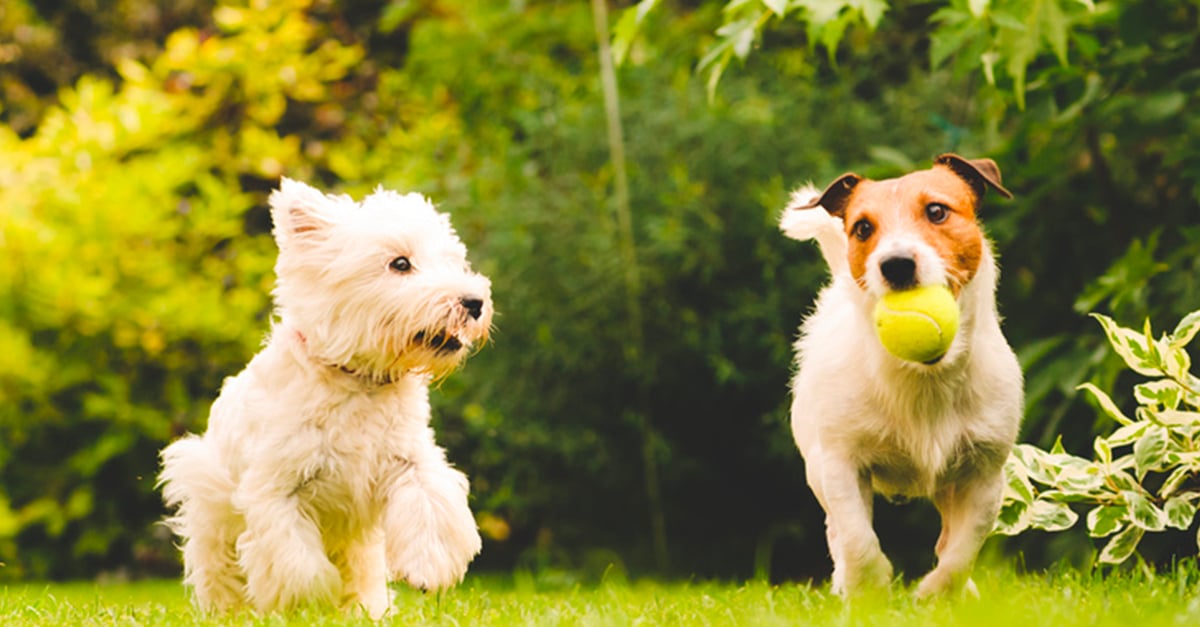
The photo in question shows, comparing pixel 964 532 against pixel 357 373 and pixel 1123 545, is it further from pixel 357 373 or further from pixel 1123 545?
pixel 357 373

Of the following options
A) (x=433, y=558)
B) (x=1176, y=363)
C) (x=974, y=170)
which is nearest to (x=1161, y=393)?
(x=1176, y=363)

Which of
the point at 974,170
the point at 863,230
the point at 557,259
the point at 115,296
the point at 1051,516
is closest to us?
the point at 863,230

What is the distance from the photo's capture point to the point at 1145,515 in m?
4.06

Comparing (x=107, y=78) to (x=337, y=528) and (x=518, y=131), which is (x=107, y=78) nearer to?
(x=518, y=131)

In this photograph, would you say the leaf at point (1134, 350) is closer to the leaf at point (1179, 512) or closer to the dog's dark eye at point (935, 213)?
the leaf at point (1179, 512)

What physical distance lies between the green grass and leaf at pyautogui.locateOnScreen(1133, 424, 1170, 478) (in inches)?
13.0

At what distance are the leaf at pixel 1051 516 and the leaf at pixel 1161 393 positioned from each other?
18.8 inches

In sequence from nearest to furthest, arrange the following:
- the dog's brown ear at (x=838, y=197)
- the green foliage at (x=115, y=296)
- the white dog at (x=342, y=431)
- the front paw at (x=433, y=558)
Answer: the front paw at (x=433, y=558) < the white dog at (x=342, y=431) < the dog's brown ear at (x=838, y=197) < the green foliage at (x=115, y=296)

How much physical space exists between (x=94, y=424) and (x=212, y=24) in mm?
3375

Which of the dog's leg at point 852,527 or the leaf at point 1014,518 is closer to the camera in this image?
the dog's leg at point 852,527

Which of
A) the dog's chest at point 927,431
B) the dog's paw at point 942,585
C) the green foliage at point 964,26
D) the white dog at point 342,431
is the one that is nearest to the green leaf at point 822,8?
the green foliage at point 964,26

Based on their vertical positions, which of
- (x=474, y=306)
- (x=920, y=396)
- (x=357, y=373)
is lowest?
(x=920, y=396)

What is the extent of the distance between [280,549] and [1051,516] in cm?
241

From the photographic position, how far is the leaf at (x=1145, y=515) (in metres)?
4.05
